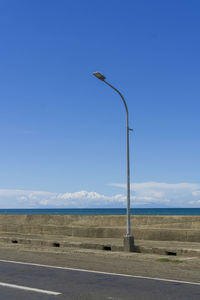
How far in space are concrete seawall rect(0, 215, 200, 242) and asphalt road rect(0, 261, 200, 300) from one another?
38.6 ft

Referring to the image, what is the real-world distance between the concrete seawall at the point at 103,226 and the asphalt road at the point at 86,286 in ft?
38.6

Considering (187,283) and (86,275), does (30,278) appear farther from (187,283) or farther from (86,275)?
(187,283)

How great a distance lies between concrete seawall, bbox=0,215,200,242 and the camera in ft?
73.4

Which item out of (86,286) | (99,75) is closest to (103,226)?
(99,75)

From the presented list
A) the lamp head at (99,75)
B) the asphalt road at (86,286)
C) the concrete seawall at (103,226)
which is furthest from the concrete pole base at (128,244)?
the lamp head at (99,75)

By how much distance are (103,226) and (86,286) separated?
18.1 metres

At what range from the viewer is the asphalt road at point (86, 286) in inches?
319

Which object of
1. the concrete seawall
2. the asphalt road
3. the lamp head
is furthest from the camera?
the concrete seawall


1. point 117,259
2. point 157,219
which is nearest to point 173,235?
point 157,219

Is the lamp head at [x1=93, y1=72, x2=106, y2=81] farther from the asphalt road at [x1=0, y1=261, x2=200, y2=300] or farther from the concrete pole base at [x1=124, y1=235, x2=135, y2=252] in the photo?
the asphalt road at [x1=0, y1=261, x2=200, y2=300]

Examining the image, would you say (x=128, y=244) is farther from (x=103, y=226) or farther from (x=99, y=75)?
(x=103, y=226)

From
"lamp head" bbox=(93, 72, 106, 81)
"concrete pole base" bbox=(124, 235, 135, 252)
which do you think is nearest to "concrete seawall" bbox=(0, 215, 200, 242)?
"concrete pole base" bbox=(124, 235, 135, 252)

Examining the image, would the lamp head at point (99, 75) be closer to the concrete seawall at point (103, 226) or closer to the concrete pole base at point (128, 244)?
the concrete pole base at point (128, 244)

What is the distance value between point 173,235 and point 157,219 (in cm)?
342
